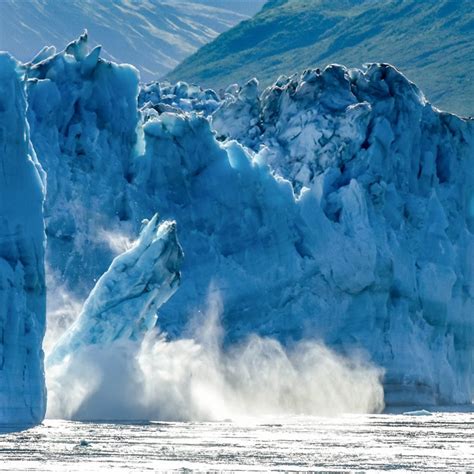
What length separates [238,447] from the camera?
36531 mm

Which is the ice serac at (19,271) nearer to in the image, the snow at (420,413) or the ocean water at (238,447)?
the ocean water at (238,447)

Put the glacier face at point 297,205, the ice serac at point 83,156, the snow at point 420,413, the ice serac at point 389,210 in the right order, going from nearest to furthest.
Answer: the ice serac at point 83,156, the glacier face at point 297,205, the snow at point 420,413, the ice serac at point 389,210

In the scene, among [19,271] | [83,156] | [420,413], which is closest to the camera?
[19,271]

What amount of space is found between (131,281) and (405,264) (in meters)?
16.3

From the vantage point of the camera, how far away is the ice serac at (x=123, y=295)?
144 feet

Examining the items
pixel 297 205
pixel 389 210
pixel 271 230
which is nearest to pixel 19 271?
pixel 271 230

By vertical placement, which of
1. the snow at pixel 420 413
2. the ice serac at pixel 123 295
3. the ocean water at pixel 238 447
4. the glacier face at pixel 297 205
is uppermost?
the glacier face at pixel 297 205

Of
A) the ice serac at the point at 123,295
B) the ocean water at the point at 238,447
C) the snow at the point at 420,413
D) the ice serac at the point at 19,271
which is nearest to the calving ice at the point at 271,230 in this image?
the ice serac at the point at 123,295

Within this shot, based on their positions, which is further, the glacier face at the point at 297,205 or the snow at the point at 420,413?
the snow at the point at 420,413

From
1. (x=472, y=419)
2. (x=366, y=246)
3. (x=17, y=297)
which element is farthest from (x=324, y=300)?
(x=17, y=297)

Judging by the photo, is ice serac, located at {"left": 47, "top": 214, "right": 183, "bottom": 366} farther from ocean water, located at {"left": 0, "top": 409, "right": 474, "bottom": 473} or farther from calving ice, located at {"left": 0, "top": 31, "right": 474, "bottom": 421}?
ocean water, located at {"left": 0, "top": 409, "right": 474, "bottom": 473}

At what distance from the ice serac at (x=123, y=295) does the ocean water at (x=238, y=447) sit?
2.28 metres

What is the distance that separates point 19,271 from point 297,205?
58.9 ft

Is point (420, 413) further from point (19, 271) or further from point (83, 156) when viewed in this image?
point (19, 271)
